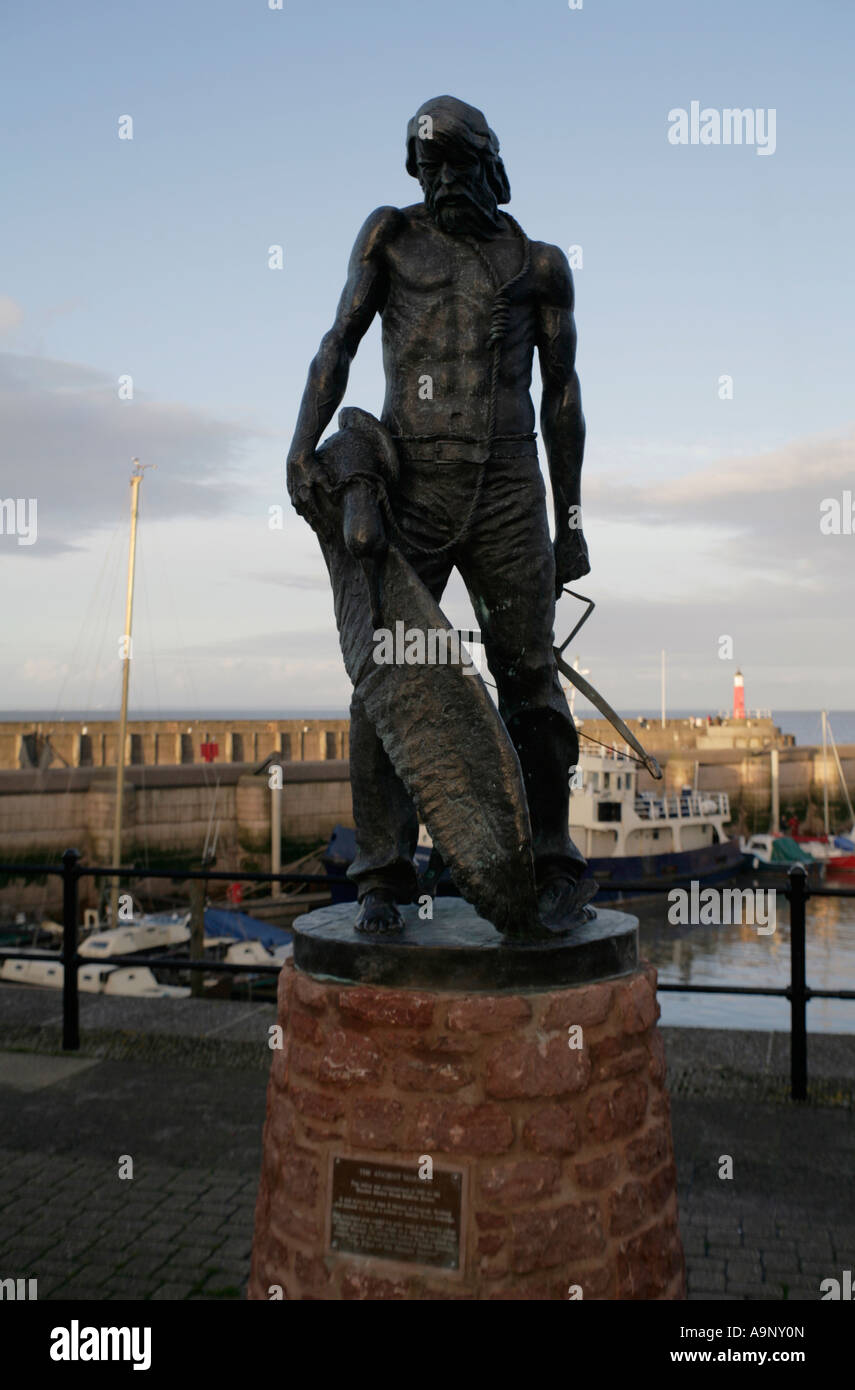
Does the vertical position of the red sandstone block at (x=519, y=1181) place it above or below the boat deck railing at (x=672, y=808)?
above

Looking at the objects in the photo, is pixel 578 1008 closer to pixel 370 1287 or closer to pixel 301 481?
pixel 370 1287

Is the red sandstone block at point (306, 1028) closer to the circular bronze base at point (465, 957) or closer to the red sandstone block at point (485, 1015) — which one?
the circular bronze base at point (465, 957)

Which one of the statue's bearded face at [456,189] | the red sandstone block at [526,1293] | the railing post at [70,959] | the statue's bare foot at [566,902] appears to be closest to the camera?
the red sandstone block at [526,1293]

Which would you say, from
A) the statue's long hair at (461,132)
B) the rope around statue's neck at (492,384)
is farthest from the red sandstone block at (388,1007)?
the statue's long hair at (461,132)

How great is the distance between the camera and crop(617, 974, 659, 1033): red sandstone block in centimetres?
326

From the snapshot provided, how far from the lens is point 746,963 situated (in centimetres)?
2169

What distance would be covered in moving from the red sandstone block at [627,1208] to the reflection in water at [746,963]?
37.2ft

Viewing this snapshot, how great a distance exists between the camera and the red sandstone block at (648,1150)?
126 inches

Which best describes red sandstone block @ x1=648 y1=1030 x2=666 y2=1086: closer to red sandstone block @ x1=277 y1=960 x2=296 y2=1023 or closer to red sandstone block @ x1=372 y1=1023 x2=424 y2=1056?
red sandstone block @ x1=372 y1=1023 x2=424 y2=1056

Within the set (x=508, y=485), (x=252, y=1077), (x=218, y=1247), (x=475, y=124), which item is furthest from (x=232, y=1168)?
(x=475, y=124)
